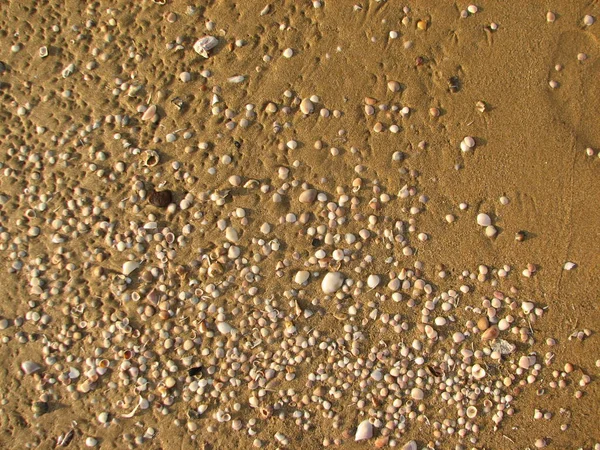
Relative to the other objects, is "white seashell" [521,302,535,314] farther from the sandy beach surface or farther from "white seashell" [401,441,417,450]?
"white seashell" [401,441,417,450]

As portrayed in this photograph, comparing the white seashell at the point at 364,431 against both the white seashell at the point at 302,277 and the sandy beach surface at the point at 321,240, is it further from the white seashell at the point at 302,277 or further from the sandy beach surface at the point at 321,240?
the white seashell at the point at 302,277

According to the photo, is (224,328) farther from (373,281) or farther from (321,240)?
(373,281)

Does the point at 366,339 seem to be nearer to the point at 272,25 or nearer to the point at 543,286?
the point at 543,286

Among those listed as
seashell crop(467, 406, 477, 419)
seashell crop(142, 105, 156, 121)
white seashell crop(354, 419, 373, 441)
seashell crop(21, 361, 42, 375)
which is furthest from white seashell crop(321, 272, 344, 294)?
seashell crop(21, 361, 42, 375)

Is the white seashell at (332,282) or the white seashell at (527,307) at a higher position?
the white seashell at (527,307)

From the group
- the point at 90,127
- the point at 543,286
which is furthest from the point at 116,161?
the point at 543,286

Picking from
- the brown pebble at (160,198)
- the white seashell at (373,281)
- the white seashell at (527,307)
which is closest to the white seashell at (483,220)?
the white seashell at (527,307)

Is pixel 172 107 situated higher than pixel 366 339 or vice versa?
pixel 172 107
